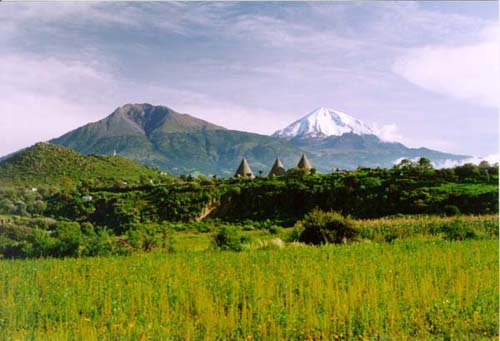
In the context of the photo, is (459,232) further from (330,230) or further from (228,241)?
(228,241)

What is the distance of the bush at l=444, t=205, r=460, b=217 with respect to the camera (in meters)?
25.5

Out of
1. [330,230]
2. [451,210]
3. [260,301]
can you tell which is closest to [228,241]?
[330,230]

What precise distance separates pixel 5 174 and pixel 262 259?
4984 cm

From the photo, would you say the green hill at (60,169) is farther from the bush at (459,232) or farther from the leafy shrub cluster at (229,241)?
the bush at (459,232)

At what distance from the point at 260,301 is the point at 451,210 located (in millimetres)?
22734

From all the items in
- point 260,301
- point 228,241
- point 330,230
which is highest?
point 260,301

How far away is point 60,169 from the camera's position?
56.1m

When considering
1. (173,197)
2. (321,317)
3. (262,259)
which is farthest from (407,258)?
(173,197)

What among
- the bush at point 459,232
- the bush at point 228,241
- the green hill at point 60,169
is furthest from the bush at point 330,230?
the green hill at point 60,169

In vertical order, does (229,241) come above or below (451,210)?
below

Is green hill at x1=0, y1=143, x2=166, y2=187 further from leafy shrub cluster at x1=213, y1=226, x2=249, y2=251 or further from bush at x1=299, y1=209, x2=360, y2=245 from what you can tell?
bush at x1=299, y1=209, x2=360, y2=245

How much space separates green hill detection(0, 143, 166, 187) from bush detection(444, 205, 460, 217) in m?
34.5

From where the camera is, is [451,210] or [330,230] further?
[451,210]

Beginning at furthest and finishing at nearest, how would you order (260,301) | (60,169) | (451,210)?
(60,169) < (451,210) < (260,301)
